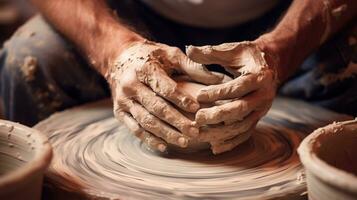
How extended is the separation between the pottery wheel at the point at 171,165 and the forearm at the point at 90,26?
190 millimetres

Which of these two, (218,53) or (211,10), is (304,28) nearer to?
(211,10)

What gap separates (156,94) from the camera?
1.18 m

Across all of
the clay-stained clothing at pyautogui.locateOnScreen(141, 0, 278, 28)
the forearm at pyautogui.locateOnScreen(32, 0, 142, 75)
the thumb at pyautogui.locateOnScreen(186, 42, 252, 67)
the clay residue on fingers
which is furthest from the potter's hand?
the clay residue on fingers

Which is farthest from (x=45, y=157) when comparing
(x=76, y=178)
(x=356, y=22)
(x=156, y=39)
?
(x=356, y=22)

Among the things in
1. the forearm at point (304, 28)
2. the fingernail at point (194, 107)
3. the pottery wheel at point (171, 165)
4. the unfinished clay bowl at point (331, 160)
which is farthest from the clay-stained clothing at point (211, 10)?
the unfinished clay bowl at point (331, 160)

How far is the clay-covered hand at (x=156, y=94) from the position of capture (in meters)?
1.15

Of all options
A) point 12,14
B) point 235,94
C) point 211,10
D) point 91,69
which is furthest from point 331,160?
point 12,14

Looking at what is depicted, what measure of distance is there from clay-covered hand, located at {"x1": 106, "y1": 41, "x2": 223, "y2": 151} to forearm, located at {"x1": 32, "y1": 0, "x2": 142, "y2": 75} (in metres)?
0.16

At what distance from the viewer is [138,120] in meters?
1.20

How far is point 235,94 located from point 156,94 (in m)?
0.18

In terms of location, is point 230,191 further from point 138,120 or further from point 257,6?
point 257,6

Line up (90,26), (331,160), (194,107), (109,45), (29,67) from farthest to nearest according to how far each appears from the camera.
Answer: (29,67), (90,26), (109,45), (194,107), (331,160)

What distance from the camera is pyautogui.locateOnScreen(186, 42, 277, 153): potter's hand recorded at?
1146mm

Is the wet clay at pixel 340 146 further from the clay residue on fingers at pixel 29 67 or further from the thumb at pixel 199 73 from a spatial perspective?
the clay residue on fingers at pixel 29 67
